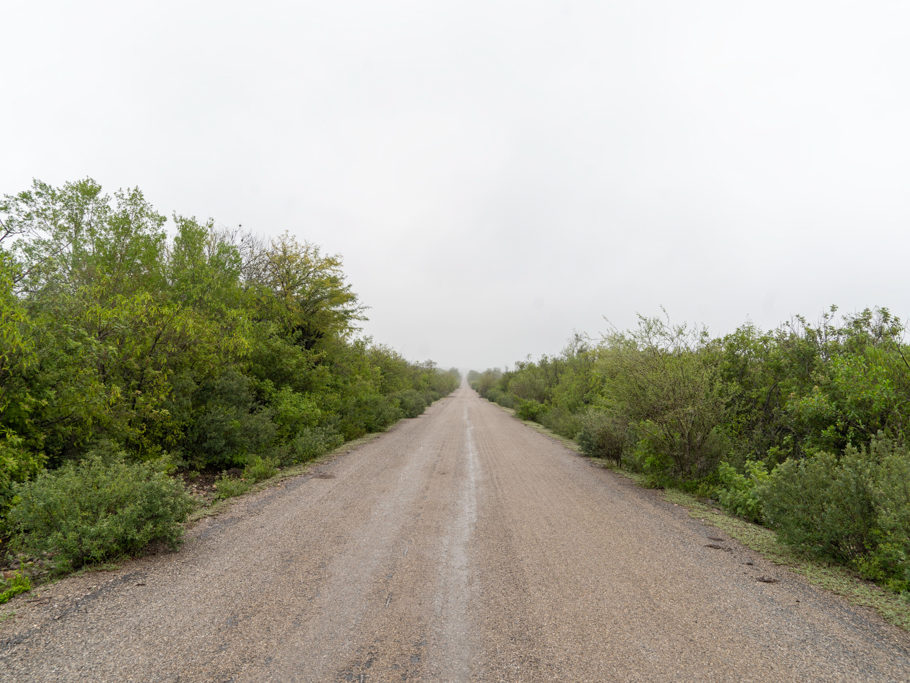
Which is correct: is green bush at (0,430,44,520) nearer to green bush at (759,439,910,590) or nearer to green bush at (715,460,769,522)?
green bush at (759,439,910,590)

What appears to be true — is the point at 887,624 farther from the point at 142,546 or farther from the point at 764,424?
the point at 142,546

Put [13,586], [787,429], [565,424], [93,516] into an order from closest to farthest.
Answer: [13,586]
[93,516]
[787,429]
[565,424]

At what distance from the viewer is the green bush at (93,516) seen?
450cm

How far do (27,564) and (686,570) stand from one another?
7.96 m

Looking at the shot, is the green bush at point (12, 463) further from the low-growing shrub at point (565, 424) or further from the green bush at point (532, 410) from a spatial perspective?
the green bush at point (532, 410)

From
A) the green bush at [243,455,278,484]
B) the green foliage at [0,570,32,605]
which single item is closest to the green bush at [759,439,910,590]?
the green foliage at [0,570,32,605]

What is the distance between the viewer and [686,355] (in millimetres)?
9586

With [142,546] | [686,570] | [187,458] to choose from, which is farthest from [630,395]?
[187,458]

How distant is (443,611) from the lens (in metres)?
3.81

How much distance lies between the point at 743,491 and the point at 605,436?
5.00m

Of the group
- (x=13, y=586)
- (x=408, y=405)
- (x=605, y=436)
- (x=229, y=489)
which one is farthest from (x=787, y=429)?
(x=408, y=405)

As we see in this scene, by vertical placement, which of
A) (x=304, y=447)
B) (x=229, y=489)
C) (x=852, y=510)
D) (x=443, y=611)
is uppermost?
(x=852, y=510)

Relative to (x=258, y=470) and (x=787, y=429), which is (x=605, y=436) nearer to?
(x=787, y=429)

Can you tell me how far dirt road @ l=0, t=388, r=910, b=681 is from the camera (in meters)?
3.06
